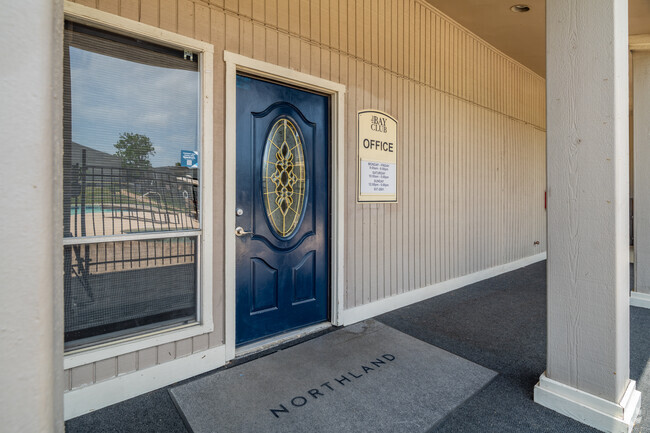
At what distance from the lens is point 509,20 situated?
14.3ft

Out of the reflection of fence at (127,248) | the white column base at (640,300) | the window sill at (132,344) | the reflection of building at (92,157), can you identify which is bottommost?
the white column base at (640,300)

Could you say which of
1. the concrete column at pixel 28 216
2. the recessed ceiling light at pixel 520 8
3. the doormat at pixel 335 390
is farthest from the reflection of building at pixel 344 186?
the recessed ceiling light at pixel 520 8

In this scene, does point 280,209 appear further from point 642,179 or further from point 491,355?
point 642,179

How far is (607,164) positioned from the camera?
1.81m

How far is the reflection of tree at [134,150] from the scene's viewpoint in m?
2.11

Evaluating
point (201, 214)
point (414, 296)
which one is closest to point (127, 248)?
point (201, 214)

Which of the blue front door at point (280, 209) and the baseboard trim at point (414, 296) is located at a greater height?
the blue front door at point (280, 209)

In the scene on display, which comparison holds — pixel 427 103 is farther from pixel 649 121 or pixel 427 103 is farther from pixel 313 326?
pixel 313 326

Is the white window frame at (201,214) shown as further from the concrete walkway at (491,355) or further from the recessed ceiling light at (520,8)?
the recessed ceiling light at (520,8)

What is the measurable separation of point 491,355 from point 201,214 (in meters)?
2.40

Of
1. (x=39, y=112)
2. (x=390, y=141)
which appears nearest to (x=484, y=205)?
(x=390, y=141)

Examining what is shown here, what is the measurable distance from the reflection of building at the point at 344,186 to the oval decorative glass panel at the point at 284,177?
0.03 meters

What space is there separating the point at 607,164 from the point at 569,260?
1.76 ft

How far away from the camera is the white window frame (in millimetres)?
2018
